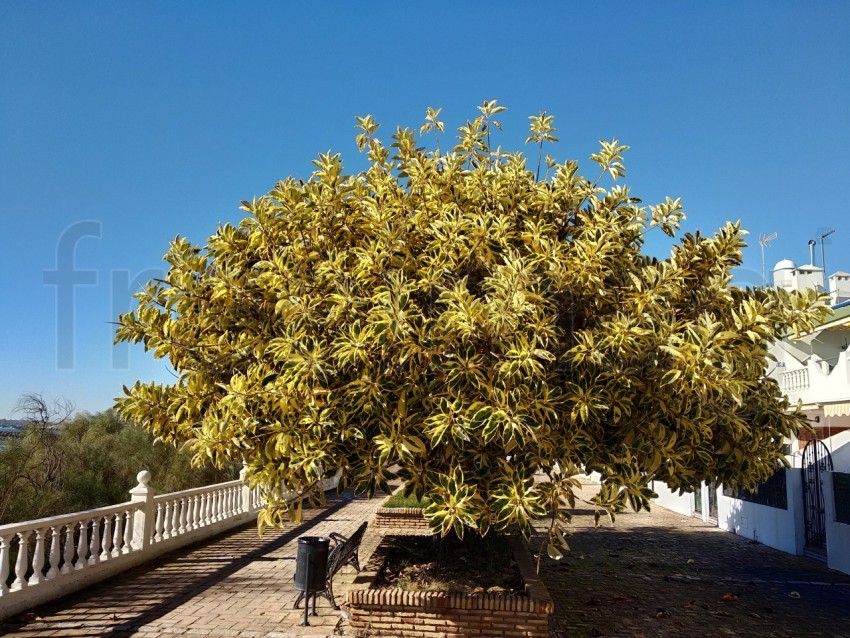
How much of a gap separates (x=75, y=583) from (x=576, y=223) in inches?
338

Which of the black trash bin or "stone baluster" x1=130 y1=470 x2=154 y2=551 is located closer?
the black trash bin

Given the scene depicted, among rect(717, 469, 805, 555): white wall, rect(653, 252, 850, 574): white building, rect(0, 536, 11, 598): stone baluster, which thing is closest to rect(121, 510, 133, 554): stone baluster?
rect(0, 536, 11, 598): stone baluster

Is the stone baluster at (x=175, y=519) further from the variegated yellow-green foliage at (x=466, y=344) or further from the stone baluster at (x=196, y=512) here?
the variegated yellow-green foliage at (x=466, y=344)

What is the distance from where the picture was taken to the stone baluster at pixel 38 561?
25.6ft

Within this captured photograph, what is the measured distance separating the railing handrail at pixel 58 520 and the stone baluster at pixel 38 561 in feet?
0.44

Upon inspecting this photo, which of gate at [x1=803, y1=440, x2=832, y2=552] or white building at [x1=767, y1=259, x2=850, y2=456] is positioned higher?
white building at [x1=767, y1=259, x2=850, y2=456]

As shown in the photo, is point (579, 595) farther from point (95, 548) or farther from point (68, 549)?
point (68, 549)

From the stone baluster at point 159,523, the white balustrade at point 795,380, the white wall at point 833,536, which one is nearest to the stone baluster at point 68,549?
the stone baluster at point 159,523

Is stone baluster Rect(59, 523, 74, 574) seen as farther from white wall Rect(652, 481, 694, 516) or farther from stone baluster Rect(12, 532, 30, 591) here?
white wall Rect(652, 481, 694, 516)

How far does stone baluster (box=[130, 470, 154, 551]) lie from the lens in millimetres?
10484

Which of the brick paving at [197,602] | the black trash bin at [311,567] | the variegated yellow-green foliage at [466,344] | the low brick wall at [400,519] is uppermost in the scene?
the variegated yellow-green foliage at [466,344]

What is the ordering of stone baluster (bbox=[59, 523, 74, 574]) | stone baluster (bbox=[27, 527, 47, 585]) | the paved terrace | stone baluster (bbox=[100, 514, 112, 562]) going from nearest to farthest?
1. the paved terrace
2. stone baluster (bbox=[27, 527, 47, 585])
3. stone baluster (bbox=[59, 523, 74, 574])
4. stone baluster (bbox=[100, 514, 112, 562])

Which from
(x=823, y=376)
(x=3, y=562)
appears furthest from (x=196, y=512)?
(x=823, y=376)

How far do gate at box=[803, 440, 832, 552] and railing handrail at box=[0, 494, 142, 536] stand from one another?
13121mm
